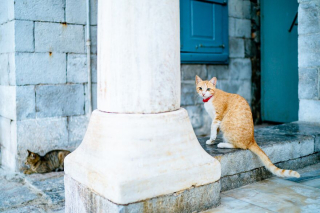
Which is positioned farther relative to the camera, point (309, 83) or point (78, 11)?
point (78, 11)

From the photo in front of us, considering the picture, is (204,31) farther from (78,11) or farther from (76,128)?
(76,128)

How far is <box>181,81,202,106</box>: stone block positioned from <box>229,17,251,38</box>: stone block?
1.30m

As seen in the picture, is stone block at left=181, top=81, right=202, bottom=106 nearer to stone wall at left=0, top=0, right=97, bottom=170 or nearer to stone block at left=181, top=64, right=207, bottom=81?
stone block at left=181, top=64, right=207, bottom=81

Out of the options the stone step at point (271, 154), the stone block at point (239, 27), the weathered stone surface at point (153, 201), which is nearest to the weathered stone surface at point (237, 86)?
the stone block at point (239, 27)

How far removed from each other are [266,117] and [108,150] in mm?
5085

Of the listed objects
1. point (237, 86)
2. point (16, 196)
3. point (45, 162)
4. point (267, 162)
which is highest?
point (237, 86)

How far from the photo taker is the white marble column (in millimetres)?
2168

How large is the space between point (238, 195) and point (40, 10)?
3.28 metres

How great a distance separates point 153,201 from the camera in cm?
218

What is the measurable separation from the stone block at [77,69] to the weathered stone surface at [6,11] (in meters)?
0.86

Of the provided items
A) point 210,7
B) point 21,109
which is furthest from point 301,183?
point 210,7

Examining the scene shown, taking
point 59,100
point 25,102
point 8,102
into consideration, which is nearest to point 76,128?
point 59,100

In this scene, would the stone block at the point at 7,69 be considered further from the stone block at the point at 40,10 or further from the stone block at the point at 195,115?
the stone block at the point at 195,115

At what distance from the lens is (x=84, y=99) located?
4.82 metres
